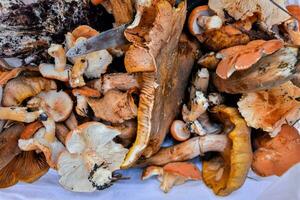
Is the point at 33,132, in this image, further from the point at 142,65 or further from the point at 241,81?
the point at 241,81

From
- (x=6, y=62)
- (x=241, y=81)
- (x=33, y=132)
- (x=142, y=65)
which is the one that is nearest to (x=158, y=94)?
(x=142, y=65)

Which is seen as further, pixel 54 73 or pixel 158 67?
pixel 54 73

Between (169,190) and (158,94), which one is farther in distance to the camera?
(169,190)

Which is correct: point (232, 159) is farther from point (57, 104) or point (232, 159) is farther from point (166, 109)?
point (57, 104)

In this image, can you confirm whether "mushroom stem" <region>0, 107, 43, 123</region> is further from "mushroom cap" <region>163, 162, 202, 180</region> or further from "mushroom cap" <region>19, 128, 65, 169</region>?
"mushroom cap" <region>163, 162, 202, 180</region>

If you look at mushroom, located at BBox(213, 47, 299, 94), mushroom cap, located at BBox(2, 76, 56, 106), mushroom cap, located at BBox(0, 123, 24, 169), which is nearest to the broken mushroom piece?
mushroom, located at BBox(213, 47, 299, 94)

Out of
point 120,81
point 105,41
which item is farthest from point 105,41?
point 120,81
